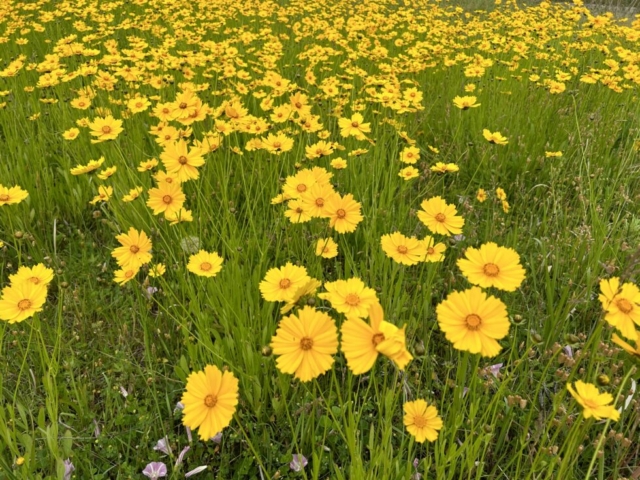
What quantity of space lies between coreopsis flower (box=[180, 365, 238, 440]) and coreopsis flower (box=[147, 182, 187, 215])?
2.27 feet

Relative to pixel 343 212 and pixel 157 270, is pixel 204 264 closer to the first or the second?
pixel 157 270

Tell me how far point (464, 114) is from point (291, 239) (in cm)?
178

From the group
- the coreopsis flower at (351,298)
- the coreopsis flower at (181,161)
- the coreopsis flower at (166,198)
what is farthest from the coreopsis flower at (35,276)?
the coreopsis flower at (351,298)

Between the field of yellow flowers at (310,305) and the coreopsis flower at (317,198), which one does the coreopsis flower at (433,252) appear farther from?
the coreopsis flower at (317,198)

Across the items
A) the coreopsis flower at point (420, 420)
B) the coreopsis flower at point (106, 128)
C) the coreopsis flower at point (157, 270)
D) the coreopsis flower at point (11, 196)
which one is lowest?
the coreopsis flower at point (157, 270)

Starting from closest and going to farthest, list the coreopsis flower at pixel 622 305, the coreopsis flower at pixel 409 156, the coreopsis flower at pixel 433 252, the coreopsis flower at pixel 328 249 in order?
the coreopsis flower at pixel 622 305
the coreopsis flower at pixel 433 252
the coreopsis flower at pixel 328 249
the coreopsis flower at pixel 409 156

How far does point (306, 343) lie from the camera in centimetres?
73

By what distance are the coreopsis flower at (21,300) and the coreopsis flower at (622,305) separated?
3.71 feet

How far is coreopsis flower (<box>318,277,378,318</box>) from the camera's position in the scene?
2.76 ft

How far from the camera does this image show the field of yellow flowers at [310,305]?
0.86 meters

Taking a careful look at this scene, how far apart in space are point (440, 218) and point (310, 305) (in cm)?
43

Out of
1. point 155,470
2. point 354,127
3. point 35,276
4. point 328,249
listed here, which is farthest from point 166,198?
point 354,127

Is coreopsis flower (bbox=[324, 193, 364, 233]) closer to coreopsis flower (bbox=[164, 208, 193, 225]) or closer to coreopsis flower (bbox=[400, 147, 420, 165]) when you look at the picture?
coreopsis flower (bbox=[164, 208, 193, 225])

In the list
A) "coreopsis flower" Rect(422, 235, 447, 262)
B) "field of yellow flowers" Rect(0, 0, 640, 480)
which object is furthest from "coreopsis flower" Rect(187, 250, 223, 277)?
"coreopsis flower" Rect(422, 235, 447, 262)
